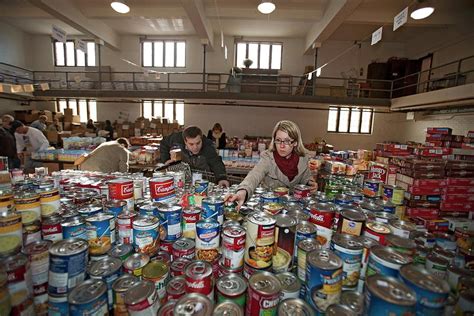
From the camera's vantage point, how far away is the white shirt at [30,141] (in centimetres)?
537

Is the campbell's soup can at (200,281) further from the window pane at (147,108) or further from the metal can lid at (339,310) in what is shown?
the window pane at (147,108)

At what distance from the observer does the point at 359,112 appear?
36.0ft

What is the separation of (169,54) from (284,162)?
438 inches

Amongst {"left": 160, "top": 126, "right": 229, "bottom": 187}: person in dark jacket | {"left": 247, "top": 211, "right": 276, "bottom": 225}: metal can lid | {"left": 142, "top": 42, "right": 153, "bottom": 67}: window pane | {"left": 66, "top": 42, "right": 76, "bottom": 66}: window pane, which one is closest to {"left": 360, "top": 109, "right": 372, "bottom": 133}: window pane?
{"left": 160, "top": 126, "right": 229, "bottom": 187}: person in dark jacket

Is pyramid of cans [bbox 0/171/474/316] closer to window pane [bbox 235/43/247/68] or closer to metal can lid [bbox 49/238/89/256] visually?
metal can lid [bbox 49/238/89/256]

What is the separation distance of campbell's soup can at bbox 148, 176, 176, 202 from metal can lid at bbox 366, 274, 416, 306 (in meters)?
1.25

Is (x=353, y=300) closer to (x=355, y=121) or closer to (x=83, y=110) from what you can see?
(x=355, y=121)

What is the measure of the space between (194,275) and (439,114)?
32.3 ft

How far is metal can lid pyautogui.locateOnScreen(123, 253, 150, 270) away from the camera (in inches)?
38.7

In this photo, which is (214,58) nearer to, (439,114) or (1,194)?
(439,114)

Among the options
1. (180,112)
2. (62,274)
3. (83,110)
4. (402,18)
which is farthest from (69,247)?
(83,110)

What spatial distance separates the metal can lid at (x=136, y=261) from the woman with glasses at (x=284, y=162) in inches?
50.4

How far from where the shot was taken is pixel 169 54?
37.7ft

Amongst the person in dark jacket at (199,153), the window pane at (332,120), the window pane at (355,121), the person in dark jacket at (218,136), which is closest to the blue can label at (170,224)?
the person in dark jacket at (199,153)
